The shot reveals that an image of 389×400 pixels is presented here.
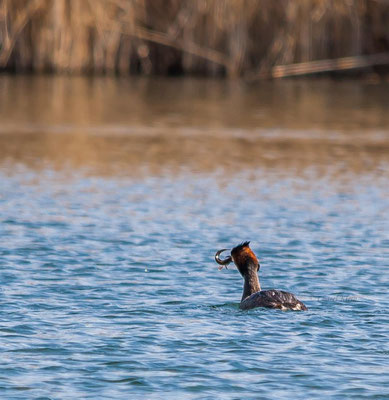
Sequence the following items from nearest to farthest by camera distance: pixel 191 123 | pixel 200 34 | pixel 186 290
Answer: pixel 186 290, pixel 191 123, pixel 200 34

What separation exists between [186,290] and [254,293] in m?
1.10

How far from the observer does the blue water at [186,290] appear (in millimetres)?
8086

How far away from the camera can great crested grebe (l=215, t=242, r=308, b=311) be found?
9.67m

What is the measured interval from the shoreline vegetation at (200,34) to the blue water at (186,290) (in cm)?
1729

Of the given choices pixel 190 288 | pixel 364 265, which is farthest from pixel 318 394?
pixel 364 265

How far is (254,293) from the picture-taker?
32.4 ft

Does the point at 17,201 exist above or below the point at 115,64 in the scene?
below

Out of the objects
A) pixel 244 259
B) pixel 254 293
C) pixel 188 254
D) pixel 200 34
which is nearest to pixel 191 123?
pixel 200 34

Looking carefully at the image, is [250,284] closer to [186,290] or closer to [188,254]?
[186,290]

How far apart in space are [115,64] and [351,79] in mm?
7979

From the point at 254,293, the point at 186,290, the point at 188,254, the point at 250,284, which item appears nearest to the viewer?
the point at 254,293

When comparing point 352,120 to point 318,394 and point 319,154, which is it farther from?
point 318,394

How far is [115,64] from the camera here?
37.2m

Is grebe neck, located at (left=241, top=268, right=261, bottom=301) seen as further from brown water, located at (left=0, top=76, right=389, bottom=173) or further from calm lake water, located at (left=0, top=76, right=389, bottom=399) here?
brown water, located at (left=0, top=76, right=389, bottom=173)
